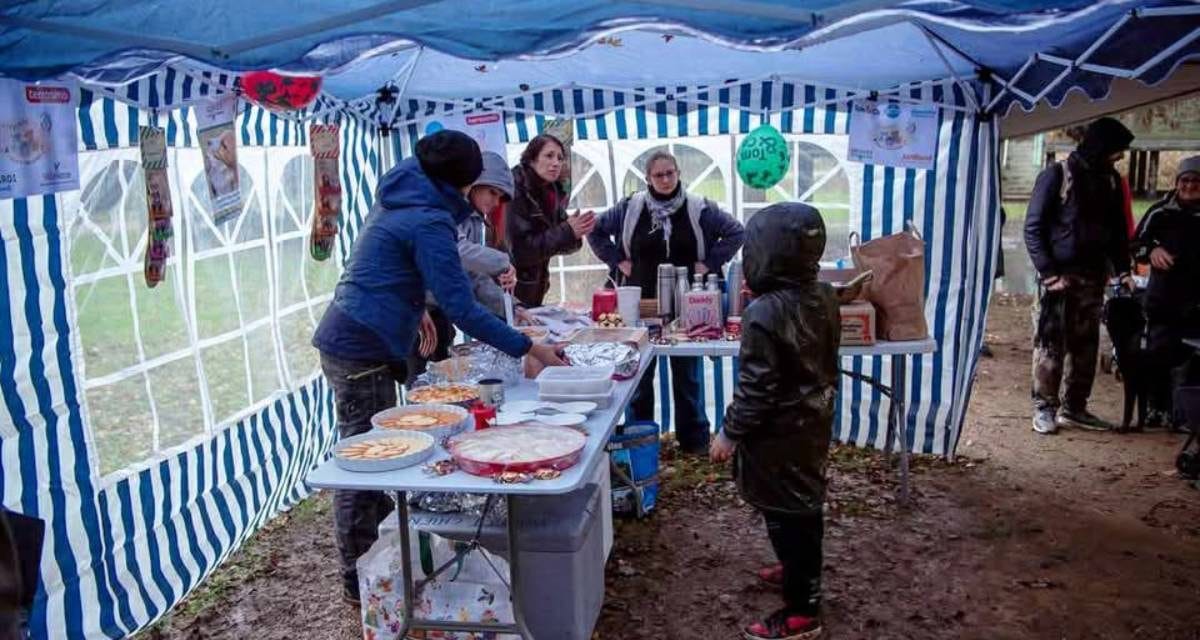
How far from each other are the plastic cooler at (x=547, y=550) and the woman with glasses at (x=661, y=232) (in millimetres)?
2080

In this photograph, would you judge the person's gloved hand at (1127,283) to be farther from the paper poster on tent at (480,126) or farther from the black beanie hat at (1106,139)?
the paper poster on tent at (480,126)

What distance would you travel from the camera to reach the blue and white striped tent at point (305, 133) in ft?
9.24

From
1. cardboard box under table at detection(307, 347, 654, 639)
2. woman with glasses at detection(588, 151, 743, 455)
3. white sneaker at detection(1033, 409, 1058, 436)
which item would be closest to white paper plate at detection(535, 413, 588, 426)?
cardboard box under table at detection(307, 347, 654, 639)

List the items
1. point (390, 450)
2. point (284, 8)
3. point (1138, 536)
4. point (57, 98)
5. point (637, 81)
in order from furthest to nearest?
point (637, 81), point (1138, 536), point (57, 98), point (284, 8), point (390, 450)

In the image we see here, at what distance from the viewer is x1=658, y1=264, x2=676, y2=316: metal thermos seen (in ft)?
14.2

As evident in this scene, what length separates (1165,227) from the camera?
5.28 metres

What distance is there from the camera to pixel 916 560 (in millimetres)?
3973

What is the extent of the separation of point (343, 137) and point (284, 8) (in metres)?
2.32

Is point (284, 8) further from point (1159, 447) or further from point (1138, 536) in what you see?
point (1159, 447)

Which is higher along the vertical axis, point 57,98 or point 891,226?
point 57,98

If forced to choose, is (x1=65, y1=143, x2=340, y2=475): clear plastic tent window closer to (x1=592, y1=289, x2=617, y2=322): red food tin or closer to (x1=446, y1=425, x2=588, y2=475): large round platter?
(x1=446, y1=425, x2=588, y2=475): large round platter

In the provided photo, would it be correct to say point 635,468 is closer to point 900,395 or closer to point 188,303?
point 900,395

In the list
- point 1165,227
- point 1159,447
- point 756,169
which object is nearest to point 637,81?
point 756,169

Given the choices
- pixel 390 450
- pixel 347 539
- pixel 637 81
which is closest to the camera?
pixel 390 450
